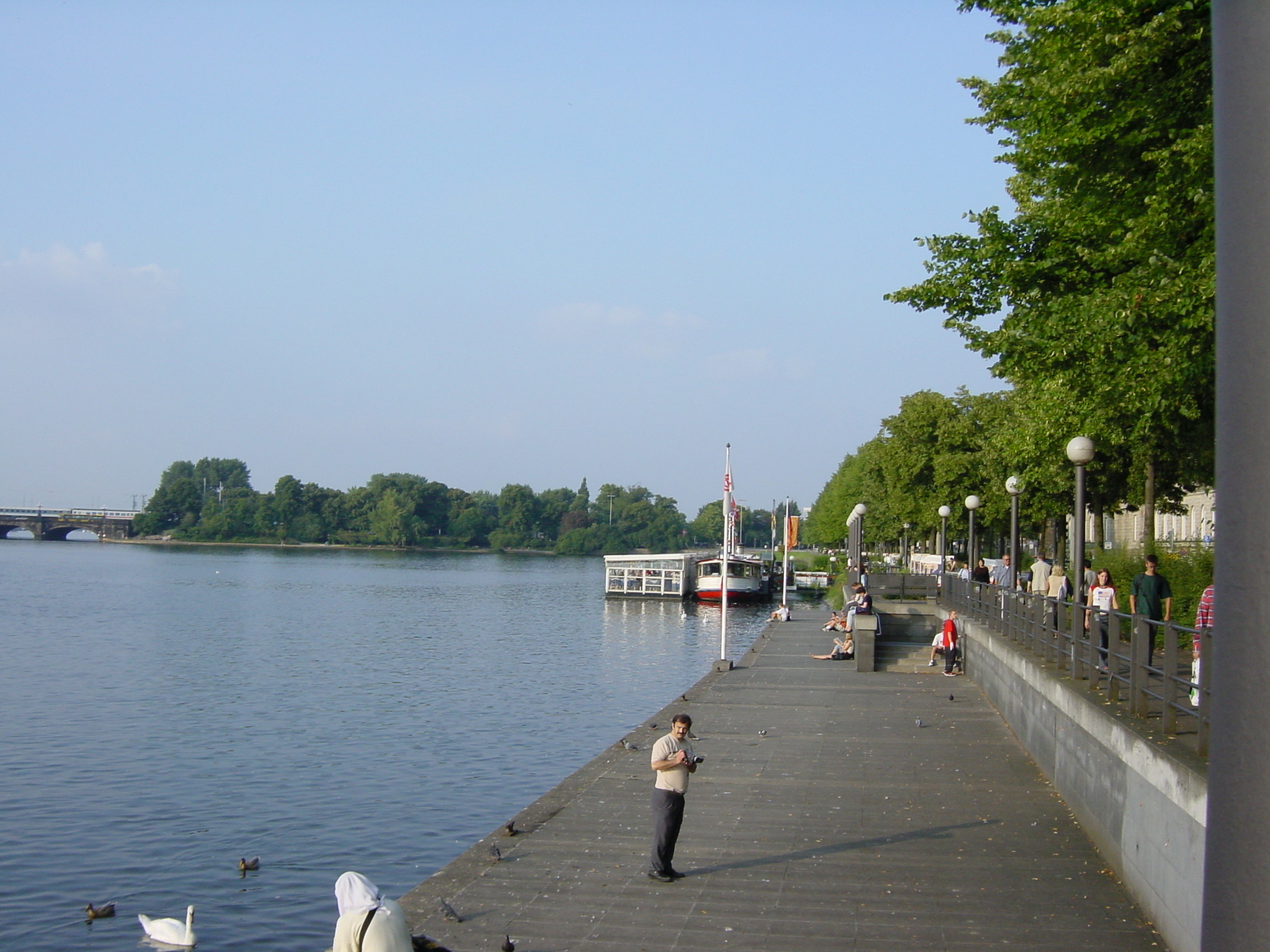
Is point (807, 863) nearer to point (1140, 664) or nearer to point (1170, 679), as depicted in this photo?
point (1140, 664)

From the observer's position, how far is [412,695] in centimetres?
3441

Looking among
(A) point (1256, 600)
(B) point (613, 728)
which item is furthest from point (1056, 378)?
(A) point (1256, 600)

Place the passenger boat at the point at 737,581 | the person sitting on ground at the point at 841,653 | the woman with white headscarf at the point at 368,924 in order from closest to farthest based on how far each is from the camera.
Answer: the woman with white headscarf at the point at 368,924 < the person sitting on ground at the point at 841,653 < the passenger boat at the point at 737,581

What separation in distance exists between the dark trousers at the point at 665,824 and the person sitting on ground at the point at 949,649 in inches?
793

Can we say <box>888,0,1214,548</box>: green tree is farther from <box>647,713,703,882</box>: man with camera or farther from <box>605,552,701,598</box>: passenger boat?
<box>605,552,701,598</box>: passenger boat

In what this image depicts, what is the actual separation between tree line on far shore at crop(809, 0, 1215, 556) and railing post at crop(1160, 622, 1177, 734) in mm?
6406

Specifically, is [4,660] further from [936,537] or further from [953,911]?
[936,537]

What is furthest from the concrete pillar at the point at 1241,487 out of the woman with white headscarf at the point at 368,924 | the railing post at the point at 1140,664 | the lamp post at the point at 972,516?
Answer: the lamp post at the point at 972,516

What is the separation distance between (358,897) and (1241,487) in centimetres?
501

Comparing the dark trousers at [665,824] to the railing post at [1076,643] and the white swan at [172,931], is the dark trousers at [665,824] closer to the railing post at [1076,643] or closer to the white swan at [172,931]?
the white swan at [172,931]

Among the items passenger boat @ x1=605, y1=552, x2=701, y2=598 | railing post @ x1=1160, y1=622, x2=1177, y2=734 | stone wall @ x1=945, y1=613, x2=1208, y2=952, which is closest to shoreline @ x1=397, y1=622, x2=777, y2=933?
stone wall @ x1=945, y1=613, x2=1208, y2=952

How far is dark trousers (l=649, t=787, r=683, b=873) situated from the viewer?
1078 centimetres

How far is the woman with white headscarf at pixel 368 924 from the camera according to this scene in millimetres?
6152

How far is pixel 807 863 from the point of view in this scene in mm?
11758
